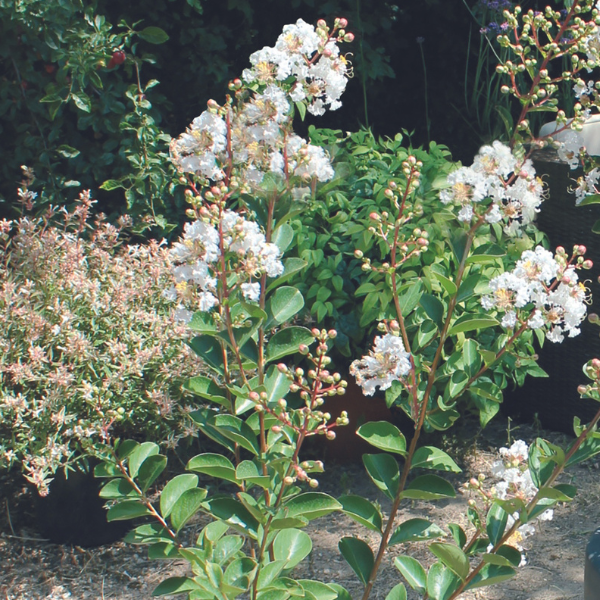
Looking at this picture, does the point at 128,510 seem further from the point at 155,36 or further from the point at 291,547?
the point at 155,36

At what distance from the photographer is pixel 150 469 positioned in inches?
55.3

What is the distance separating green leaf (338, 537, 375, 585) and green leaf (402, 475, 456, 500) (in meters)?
0.17

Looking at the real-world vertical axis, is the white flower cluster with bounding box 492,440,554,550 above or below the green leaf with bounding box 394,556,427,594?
above

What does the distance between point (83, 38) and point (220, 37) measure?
77 centimetres

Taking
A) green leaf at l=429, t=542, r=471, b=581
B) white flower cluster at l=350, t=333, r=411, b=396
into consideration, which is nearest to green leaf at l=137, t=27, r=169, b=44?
white flower cluster at l=350, t=333, r=411, b=396

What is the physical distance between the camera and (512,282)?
1250 mm

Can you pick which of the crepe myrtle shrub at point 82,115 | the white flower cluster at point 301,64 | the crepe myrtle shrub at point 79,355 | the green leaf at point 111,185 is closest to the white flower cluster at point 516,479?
the white flower cluster at point 301,64

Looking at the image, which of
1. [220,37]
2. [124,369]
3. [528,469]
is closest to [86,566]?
[124,369]

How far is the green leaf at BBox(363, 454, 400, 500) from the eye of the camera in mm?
1417

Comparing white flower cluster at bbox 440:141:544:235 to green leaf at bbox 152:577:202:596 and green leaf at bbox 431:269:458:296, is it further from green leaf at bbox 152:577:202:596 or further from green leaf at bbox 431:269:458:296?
green leaf at bbox 152:577:202:596

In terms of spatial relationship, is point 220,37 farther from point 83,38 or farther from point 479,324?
point 479,324

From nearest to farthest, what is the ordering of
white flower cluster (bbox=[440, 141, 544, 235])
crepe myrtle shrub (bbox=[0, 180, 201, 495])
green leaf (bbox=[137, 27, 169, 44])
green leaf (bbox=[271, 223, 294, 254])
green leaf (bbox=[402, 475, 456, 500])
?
white flower cluster (bbox=[440, 141, 544, 235]), green leaf (bbox=[402, 475, 456, 500]), green leaf (bbox=[271, 223, 294, 254]), crepe myrtle shrub (bbox=[0, 180, 201, 495]), green leaf (bbox=[137, 27, 169, 44])

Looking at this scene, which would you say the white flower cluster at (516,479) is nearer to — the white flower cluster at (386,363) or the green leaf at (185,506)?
the white flower cluster at (386,363)

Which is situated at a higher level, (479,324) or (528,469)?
(479,324)
